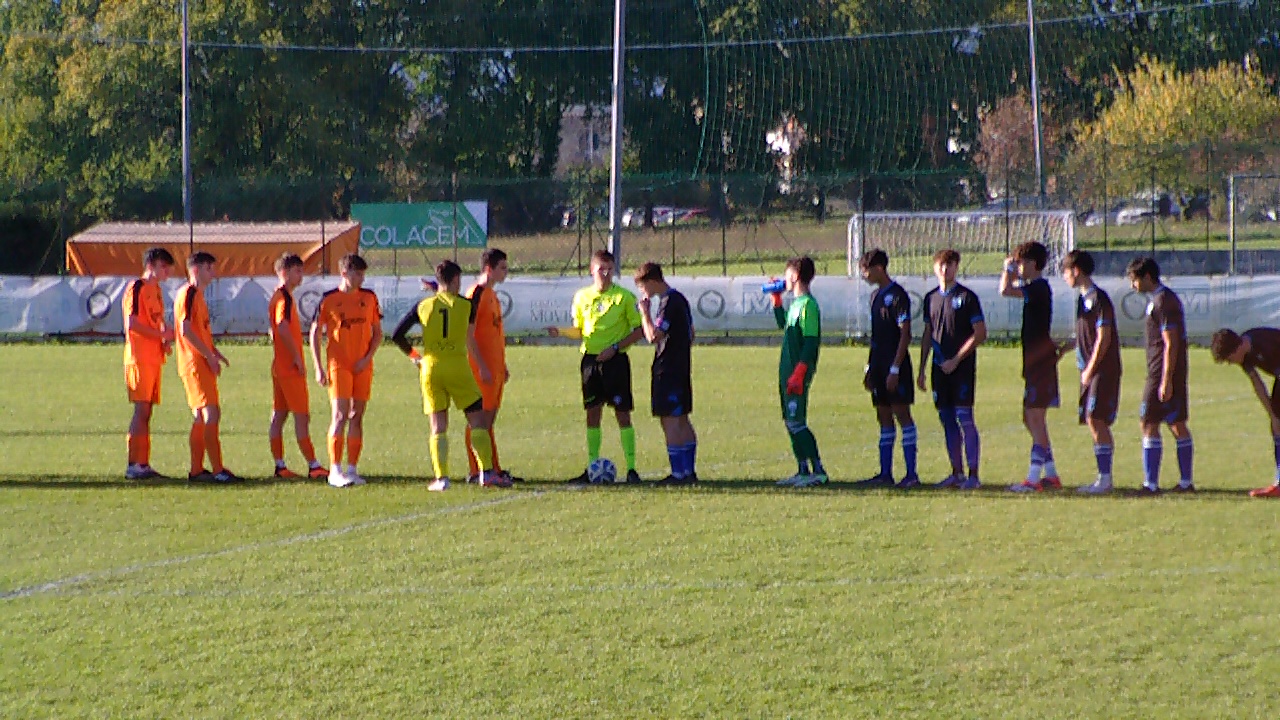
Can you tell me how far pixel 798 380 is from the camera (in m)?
11.0

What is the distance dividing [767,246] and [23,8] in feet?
110

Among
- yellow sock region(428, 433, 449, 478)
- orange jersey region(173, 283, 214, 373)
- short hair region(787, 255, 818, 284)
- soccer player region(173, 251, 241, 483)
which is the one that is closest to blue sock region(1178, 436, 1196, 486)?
short hair region(787, 255, 818, 284)

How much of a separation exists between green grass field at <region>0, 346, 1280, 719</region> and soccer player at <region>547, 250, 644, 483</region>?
743 millimetres

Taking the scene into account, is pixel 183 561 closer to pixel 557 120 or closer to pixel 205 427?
pixel 205 427

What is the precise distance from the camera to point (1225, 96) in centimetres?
4928

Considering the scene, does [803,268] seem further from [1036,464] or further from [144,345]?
[144,345]

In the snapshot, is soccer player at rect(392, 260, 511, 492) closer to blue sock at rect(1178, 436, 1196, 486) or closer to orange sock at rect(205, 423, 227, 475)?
orange sock at rect(205, 423, 227, 475)

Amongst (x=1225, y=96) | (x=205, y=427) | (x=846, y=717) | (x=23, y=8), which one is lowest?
(x=846, y=717)

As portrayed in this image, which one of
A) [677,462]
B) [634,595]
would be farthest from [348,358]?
[634,595]

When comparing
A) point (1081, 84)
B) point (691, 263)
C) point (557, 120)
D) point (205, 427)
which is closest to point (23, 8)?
point (557, 120)

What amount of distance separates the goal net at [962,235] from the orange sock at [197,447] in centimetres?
2205

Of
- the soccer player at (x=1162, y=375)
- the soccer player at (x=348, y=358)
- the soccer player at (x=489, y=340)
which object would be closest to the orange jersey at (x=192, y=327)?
the soccer player at (x=348, y=358)

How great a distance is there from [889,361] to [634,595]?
405 centimetres

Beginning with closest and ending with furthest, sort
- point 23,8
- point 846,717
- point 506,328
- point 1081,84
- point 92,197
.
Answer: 1. point 846,717
2. point 506,328
3. point 92,197
4. point 1081,84
5. point 23,8
